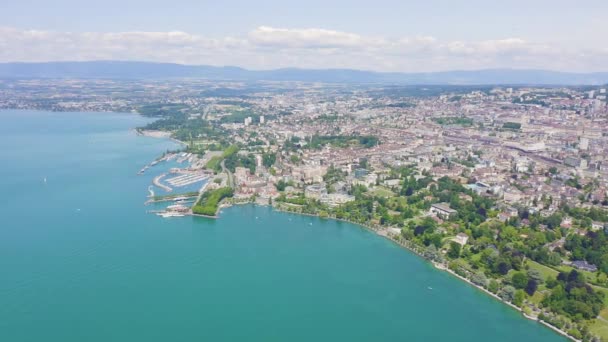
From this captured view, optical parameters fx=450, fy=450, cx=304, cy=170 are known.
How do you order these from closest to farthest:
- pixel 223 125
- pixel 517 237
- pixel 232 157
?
pixel 517 237
pixel 232 157
pixel 223 125

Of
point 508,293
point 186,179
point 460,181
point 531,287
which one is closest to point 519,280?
point 531,287

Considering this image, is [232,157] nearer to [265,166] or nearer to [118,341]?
[265,166]

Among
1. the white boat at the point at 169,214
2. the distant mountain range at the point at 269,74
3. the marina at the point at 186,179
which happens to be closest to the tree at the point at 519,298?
the white boat at the point at 169,214

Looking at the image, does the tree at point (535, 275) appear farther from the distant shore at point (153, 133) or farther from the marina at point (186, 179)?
the distant shore at point (153, 133)

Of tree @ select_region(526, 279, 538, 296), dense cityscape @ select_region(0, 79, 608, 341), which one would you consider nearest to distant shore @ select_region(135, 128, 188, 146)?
dense cityscape @ select_region(0, 79, 608, 341)

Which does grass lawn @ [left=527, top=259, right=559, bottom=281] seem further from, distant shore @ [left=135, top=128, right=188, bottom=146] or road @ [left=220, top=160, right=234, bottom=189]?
distant shore @ [left=135, top=128, right=188, bottom=146]

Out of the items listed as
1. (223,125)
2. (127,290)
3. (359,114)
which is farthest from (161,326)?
(359,114)
